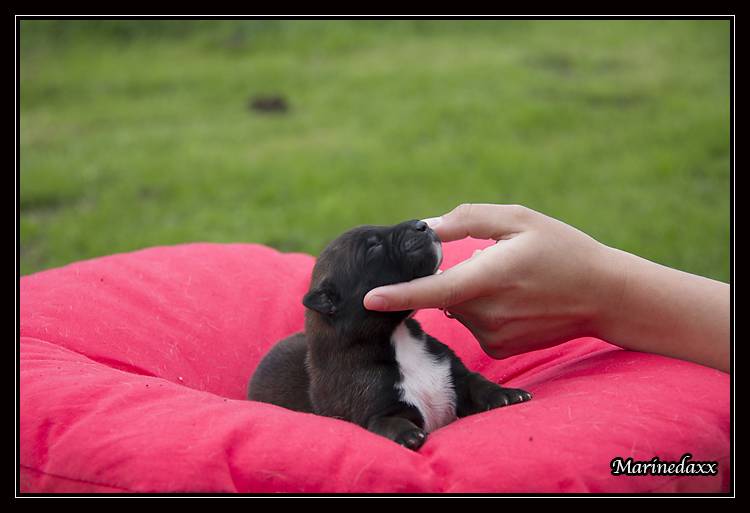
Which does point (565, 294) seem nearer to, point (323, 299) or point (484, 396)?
point (484, 396)

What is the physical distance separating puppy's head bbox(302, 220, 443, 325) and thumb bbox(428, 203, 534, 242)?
0.11 m

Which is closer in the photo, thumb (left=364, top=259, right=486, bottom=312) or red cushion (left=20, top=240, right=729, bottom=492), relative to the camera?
red cushion (left=20, top=240, right=729, bottom=492)

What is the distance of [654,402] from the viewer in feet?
9.52

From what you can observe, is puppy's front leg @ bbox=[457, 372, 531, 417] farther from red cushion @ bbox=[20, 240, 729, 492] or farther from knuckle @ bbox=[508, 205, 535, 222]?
knuckle @ bbox=[508, 205, 535, 222]

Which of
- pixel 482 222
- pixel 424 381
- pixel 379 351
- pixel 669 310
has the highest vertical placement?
pixel 482 222

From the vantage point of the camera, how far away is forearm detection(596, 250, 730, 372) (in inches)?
125

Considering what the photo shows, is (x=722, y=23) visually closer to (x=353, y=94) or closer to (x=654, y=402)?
(x=353, y=94)

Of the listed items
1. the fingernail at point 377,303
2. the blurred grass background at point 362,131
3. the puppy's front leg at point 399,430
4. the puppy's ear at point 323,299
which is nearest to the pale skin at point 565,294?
the fingernail at point 377,303

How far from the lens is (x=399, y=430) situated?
305cm

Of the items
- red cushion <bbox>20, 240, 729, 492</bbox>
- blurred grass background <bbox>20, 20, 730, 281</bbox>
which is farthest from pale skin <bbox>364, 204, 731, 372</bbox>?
blurred grass background <bbox>20, 20, 730, 281</bbox>

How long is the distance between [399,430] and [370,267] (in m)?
0.63

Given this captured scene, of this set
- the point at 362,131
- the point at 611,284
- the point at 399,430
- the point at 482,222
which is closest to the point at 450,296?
the point at 482,222

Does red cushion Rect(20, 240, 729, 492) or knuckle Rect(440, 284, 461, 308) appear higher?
knuckle Rect(440, 284, 461, 308)
